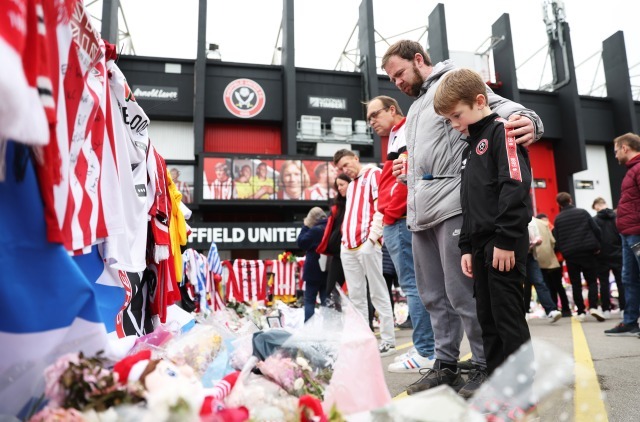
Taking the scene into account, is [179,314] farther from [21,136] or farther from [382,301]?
[21,136]

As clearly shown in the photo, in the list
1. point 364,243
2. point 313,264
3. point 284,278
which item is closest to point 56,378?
point 364,243

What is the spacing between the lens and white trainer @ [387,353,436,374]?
8.50 ft

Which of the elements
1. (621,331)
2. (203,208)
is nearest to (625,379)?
(621,331)

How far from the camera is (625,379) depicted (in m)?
2.18

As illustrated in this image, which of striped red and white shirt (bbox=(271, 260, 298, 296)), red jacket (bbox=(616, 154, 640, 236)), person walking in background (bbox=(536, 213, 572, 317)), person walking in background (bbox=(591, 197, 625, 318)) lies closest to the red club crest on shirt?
red jacket (bbox=(616, 154, 640, 236))

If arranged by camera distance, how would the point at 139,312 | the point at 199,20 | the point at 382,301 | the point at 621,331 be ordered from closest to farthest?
the point at 139,312 < the point at 382,301 < the point at 621,331 < the point at 199,20

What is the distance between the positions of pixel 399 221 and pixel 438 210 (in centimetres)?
94

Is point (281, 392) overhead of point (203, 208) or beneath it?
beneath

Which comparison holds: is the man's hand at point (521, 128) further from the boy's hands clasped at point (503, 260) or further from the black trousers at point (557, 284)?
the black trousers at point (557, 284)

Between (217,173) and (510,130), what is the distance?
18330 millimetres

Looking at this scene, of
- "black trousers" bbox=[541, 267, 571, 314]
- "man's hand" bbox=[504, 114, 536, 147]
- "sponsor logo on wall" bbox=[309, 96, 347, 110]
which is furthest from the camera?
"sponsor logo on wall" bbox=[309, 96, 347, 110]

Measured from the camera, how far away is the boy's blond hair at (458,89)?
5.91 ft

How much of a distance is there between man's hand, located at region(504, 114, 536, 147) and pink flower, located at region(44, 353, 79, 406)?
64.0 inches

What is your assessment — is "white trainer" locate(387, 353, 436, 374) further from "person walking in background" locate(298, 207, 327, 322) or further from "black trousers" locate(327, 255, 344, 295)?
"person walking in background" locate(298, 207, 327, 322)
